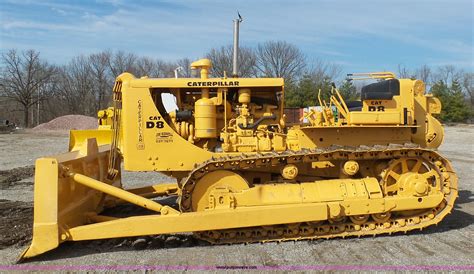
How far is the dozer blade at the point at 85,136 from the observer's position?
326 inches

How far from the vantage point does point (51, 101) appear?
66.4 metres

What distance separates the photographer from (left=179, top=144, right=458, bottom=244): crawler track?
5.70m

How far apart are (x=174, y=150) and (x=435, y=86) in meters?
53.6

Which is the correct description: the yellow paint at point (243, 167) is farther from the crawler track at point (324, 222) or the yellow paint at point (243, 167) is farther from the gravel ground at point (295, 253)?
the gravel ground at point (295, 253)

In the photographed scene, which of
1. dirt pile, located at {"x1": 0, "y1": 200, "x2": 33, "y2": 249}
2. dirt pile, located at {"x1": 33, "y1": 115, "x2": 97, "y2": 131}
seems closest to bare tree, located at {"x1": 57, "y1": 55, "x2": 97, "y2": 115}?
dirt pile, located at {"x1": 33, "y1": 115, "x2": 97, "y2": 131}

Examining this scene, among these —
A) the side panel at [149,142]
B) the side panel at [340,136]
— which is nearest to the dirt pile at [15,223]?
the side panel at [149,142]

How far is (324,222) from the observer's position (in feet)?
19.5

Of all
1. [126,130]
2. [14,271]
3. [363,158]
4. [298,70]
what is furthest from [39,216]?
[298,70]

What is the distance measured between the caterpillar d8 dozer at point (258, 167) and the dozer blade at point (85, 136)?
166 centimetres

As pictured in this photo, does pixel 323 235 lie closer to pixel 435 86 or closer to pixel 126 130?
pixel 126 130

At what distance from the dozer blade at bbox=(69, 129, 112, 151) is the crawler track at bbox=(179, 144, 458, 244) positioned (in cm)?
340

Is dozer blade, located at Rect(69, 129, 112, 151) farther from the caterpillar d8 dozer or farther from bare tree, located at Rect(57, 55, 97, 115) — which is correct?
bare tree, located at Rect(57, 55, 97, 115)

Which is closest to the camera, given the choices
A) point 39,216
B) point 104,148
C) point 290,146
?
point 39,216

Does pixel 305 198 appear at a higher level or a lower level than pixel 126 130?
lower
